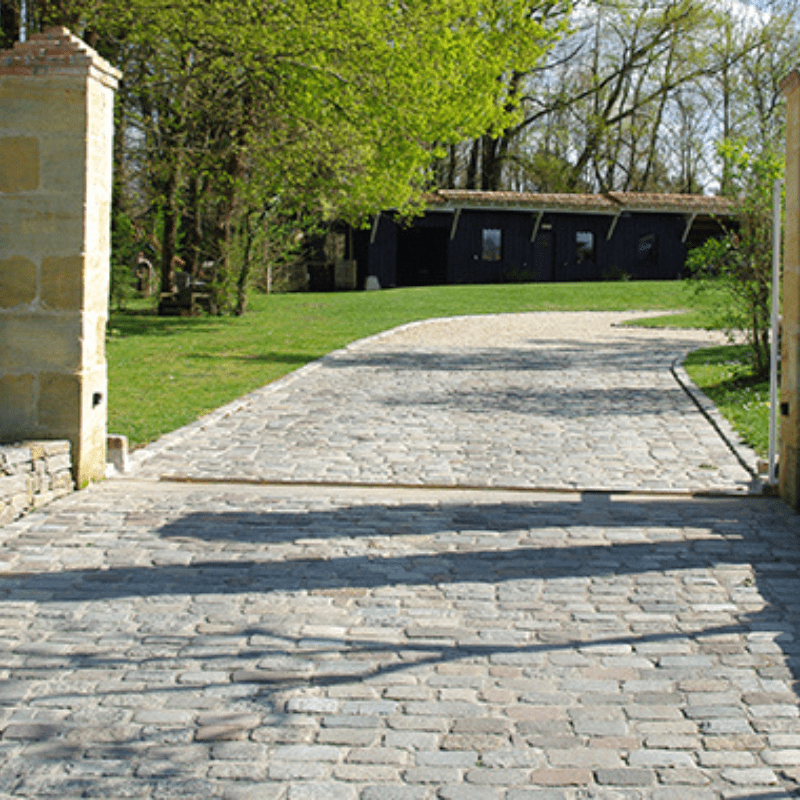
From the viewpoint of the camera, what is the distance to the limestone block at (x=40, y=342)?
24.3 feet

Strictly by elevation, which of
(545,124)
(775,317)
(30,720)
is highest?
(545,124)

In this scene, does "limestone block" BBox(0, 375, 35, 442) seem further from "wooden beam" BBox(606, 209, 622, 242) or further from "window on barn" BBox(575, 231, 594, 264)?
"window on barn" BBox(575, 231, 594, 264)

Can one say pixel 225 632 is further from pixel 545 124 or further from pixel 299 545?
pixel 545 124

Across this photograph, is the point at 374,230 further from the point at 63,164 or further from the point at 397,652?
the point at 397,652

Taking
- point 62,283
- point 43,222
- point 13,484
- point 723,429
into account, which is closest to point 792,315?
point 723,429

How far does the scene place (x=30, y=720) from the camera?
3883mm

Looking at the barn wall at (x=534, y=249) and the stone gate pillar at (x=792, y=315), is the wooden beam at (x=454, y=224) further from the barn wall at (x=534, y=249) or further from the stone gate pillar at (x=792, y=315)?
the stone gate pillar at (x=792, y=315)

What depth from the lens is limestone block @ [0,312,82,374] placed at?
24.3 ft

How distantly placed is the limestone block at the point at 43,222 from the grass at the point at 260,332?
2580 mm

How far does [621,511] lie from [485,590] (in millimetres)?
2070

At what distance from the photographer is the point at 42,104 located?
23.8 feet

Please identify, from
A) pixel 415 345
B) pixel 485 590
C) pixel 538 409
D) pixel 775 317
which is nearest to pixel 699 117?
pixel 415 345

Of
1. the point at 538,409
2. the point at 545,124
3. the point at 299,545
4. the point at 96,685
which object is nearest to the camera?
the point at 96,685

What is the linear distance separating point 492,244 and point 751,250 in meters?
27.5
